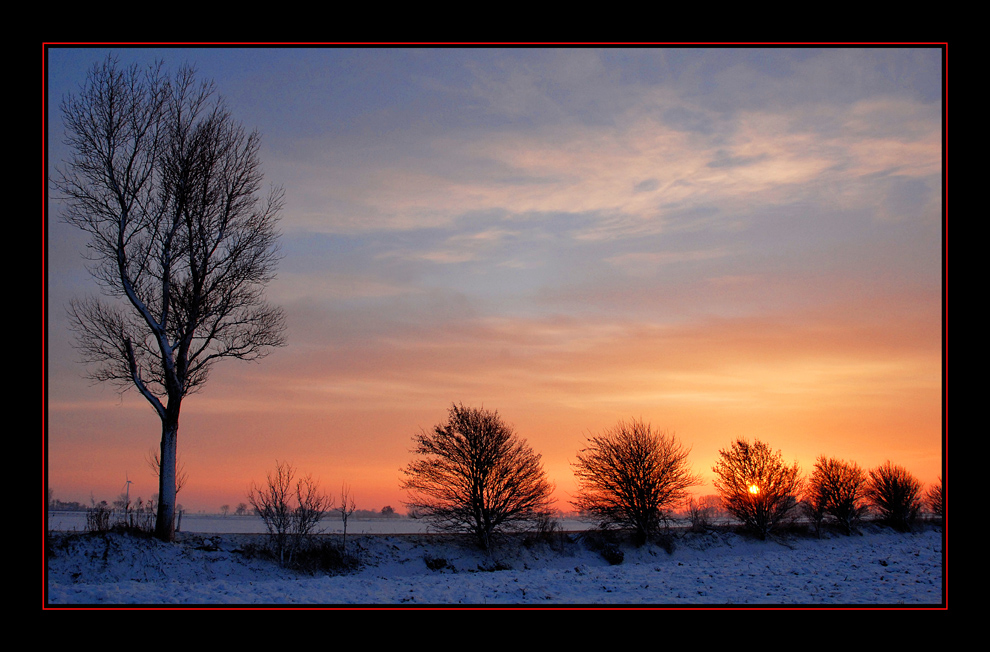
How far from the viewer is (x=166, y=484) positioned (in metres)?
22.2

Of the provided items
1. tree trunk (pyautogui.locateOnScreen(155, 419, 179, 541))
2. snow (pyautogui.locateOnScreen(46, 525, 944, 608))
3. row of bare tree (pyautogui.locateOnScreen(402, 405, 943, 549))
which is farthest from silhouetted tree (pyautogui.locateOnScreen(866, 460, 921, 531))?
tree trunk (pyautogui.locateOnScreen(155, 419, 179, 541))

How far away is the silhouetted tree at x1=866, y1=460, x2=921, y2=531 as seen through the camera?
180ft

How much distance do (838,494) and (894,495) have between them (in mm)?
8183

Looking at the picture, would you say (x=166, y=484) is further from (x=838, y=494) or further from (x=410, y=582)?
(x=838, y=494)

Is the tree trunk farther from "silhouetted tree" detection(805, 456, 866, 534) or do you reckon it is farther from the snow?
"silhouetted tree" detection(805, 456, 866, 534)

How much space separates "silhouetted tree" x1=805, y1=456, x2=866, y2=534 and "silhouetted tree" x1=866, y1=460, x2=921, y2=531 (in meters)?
3.83

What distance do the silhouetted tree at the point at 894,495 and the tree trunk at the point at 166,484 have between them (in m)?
55.5

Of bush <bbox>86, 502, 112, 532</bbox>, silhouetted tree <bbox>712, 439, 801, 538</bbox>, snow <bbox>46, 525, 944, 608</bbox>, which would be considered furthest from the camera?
silhouetted tree <bbox>712, 439, 801, 538</bbox>

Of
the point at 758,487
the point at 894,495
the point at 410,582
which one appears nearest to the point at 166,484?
the point at 410,582

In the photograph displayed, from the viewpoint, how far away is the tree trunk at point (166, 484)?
72.8 ft

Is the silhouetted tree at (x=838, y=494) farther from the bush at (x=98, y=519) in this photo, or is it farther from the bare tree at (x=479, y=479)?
the bush at (x=98, y=519)

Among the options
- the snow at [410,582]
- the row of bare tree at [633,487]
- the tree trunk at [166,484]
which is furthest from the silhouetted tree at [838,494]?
the tree trunk at [166,484]
